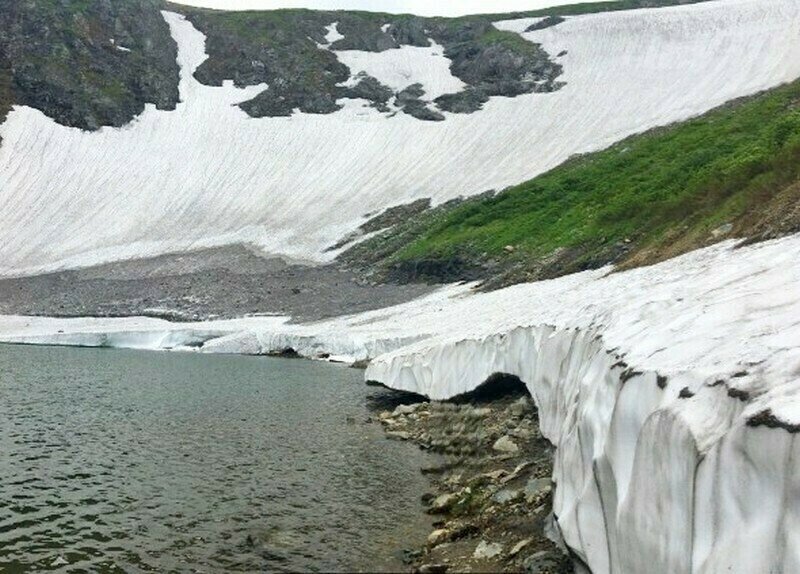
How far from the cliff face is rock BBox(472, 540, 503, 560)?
106 meters

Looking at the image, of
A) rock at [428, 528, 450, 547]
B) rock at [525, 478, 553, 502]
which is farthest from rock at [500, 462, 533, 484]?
rock at [428, 528, 450, 547]

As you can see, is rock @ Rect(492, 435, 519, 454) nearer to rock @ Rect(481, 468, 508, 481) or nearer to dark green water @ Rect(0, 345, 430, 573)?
rock @ Rect(481, 468, 508, 481)

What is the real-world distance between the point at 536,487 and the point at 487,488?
1345 millimetres

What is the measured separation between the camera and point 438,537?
11.9 meters

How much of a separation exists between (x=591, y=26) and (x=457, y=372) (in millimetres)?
107211

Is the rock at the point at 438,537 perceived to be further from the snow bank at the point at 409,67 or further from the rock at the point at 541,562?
the snow bank at the point at 409,67

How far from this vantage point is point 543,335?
15352mm

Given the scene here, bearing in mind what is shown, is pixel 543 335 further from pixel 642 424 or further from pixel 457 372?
pixel 642 424

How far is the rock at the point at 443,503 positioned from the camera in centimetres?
1367

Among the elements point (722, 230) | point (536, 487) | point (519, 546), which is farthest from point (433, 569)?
point (722, 230)

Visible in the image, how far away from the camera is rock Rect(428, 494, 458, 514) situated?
44.8ft

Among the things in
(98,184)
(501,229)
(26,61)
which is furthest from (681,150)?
(26,61)

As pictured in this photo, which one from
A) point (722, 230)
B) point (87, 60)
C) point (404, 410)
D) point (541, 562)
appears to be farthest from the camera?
point (87, 60)

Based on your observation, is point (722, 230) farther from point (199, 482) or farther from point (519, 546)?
point (199, 482)
